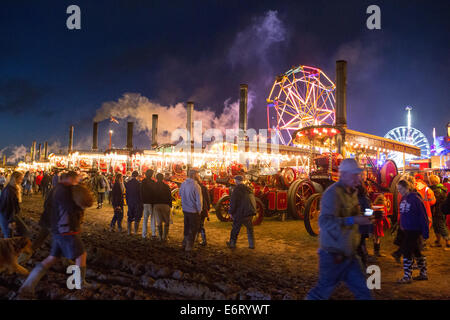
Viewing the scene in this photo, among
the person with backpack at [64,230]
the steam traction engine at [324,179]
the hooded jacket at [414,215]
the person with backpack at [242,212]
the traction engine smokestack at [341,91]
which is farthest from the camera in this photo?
the traction engine smokestack at [341,91]

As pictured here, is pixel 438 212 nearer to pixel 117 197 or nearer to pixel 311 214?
pixel 311 214

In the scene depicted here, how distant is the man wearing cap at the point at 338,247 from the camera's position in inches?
102

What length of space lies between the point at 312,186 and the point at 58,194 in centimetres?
785

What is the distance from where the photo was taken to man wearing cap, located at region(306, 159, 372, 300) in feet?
8.51

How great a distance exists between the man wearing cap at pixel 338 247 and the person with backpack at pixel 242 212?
12.4 ft

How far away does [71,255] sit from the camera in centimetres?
348

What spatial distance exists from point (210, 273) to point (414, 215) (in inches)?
118

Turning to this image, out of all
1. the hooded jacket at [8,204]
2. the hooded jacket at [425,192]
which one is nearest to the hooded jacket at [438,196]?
the hooded jacket at [425,192]

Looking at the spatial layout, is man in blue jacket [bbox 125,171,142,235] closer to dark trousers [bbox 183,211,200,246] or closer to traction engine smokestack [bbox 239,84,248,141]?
dark trousers [bbox 183,211,200,246]

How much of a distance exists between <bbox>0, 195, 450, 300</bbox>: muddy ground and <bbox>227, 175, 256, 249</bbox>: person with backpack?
0.79 ft

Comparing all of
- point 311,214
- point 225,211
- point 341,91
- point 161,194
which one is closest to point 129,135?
point 341,91

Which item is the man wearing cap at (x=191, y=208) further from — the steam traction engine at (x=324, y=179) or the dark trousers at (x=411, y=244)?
the dark trousers at (x=411, y=244)
